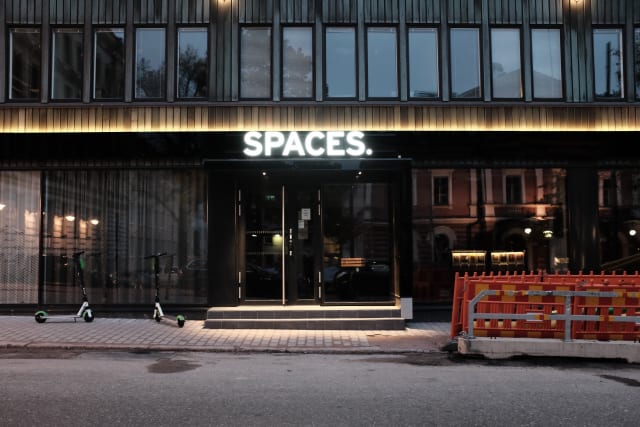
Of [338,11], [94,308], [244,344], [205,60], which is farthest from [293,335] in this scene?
[338,11]

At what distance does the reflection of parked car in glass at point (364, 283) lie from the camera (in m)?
12.1

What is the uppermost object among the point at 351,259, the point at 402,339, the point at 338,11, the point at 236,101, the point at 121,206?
the point at 338,11

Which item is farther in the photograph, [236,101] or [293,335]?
[236,101]

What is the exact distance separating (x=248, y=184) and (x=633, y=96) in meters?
8.96

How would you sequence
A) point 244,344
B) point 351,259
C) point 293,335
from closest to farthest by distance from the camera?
point 244,344 < point 293,335 < point 351,259

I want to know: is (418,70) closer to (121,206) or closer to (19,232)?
(121,206)

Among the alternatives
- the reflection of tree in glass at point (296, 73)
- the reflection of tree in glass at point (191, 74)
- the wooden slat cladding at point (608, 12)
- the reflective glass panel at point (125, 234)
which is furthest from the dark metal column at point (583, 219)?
the reflection of tree in glass at point (191, 74)

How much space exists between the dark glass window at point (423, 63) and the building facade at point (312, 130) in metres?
0.05

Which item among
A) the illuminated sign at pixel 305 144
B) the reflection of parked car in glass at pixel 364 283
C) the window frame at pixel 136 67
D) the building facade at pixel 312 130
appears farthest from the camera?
the window frame at pixel 136 67

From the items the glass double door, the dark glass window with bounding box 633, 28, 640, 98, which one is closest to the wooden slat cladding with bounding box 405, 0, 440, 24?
the glass double door

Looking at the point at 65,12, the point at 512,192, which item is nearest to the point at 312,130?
the point at 512,192

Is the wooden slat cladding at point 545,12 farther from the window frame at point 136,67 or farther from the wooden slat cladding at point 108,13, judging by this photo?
the wooden slat cladding at point 108,13

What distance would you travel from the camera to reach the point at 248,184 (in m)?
12.4

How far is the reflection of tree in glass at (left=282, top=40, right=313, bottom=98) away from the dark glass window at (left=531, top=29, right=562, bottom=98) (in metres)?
5.19
